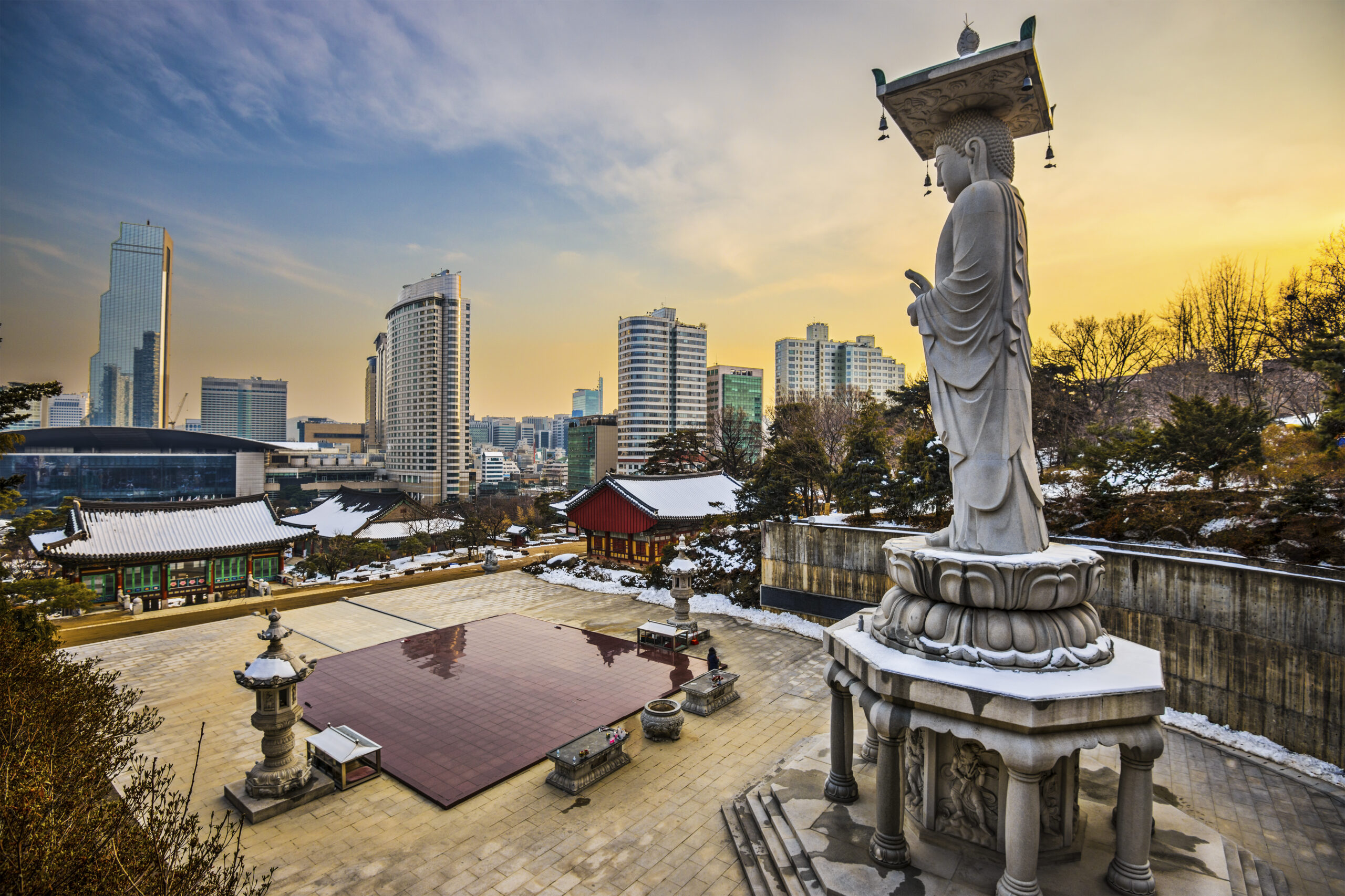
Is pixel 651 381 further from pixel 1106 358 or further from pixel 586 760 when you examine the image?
pixel 586 760

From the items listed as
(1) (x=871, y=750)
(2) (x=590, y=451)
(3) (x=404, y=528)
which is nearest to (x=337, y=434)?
(2) (x=590, y=451)

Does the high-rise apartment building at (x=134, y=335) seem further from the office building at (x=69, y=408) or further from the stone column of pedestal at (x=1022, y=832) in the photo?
the stone column of pedestal at (x=1022, y=832)

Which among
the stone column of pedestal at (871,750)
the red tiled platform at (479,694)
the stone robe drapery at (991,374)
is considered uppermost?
the stone robe drapery at (991,374)

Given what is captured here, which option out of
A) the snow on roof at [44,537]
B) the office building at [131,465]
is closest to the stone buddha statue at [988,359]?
the snow on roof at [44,537]

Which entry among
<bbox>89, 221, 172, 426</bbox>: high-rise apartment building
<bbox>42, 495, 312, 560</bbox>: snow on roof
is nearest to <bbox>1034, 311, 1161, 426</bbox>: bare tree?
<bbox>42, 495, 312, 560</bbox>: snow on roof

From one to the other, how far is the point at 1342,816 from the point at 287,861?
13.5m

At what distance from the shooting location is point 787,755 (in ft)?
31.3

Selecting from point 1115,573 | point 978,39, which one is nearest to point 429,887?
point 978,39

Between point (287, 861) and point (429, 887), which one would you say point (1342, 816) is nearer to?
point (429, 887)

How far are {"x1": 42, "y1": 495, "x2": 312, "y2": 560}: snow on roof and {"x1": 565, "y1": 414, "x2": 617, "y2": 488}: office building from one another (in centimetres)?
4871

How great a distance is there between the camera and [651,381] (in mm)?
79875

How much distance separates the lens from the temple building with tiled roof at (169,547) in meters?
20.0

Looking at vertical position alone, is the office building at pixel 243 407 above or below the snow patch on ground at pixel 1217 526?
above

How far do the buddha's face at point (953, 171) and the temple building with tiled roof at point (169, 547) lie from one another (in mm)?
26138
